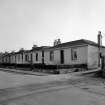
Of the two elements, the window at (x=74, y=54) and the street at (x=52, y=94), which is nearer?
the street at (x=52, y=94)

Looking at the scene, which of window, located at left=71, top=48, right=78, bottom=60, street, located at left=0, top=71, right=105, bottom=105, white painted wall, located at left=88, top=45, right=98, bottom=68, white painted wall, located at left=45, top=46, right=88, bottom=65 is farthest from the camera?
window, located at left=71, top=48, right=78, bottom=60

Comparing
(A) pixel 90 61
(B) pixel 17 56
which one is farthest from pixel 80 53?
(B) pixel 17 56

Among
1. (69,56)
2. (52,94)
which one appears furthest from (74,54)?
(52,94)

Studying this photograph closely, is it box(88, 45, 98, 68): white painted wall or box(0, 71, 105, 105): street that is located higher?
box(88, 45, 98, 68): white painted wall

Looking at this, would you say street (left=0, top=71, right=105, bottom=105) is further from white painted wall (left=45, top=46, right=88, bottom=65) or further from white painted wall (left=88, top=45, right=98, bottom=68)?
white painted wall (left=88, top=45, right=98, bottom=68)

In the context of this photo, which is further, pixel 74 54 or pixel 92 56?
pixel 74 54

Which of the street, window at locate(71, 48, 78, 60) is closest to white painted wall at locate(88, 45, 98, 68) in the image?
window at locate(71, 48, 78, 60)

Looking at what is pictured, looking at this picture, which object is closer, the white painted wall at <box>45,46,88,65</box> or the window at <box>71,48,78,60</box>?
the white painted wall at <box>45,46,88,65</box>

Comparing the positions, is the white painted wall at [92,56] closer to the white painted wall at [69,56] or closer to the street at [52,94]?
the white painted wall at [69,56]

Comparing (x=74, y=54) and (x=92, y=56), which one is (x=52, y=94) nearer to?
(x=74, y=54)

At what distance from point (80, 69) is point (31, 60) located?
16296 millimetres

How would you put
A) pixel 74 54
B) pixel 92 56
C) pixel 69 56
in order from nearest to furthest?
pixel 92 56, pixel 74 54, pixel 69 56

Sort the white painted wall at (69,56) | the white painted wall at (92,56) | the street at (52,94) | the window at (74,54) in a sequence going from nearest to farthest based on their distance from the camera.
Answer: the street at (52,94), the white painted wall at (69,56), the white painted wall at (92,56), the window at (74,54)

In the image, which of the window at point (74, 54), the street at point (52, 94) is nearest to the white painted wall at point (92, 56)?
the window at point (74, 54)
